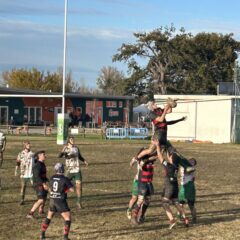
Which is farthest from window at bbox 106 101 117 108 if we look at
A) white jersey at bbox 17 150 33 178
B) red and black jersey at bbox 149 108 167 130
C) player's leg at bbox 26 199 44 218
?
red and black jersey at bbox 149 108 167 130

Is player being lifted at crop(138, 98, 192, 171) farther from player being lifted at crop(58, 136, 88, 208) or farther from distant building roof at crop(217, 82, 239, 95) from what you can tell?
distant building roof at crop(217, 82, 239, 95)

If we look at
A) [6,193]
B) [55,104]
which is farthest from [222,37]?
[6,193]

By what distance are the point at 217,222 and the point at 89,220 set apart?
262 cm

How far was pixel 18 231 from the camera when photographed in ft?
33.7

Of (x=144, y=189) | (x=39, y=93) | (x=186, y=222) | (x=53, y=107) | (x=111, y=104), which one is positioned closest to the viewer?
(x=144, y=189)

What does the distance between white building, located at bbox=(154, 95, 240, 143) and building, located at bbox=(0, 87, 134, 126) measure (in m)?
19.0

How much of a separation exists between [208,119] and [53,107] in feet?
103

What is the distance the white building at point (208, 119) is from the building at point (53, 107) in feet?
62.3

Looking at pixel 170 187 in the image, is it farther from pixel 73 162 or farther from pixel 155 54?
pixel 155 54

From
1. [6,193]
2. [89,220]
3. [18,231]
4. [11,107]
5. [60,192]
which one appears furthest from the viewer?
[11,107]

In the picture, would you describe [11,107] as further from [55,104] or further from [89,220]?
[89,220]

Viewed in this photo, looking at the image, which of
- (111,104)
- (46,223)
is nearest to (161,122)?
(46,223)

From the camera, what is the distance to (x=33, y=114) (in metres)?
73.6

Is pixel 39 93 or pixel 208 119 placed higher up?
pixel 39 93
